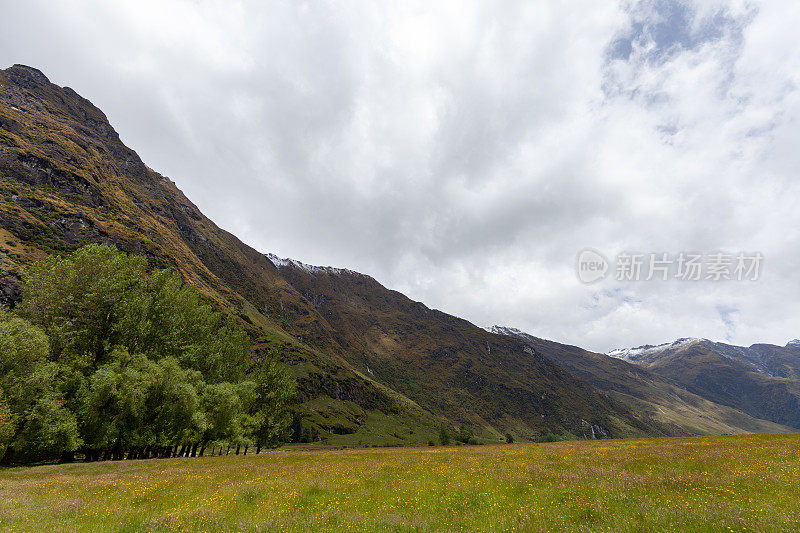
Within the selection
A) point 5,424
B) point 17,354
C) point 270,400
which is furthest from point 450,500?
point 270,400

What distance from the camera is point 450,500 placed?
39.3 feet

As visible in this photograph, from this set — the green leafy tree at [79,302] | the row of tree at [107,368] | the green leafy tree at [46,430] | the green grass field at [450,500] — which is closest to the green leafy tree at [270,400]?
the row of tree at [107,368]

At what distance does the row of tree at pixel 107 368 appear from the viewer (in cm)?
2559

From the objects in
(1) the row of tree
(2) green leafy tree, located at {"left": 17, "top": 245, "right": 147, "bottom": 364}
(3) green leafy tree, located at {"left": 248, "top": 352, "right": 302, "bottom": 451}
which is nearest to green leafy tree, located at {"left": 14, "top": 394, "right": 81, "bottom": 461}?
(1) the row of tree

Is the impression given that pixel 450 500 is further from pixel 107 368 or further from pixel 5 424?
pixel 107 368

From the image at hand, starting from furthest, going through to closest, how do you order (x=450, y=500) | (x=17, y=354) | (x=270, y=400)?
(x=270, y=400) < (x=17, y=354) < (x=450, y=500)

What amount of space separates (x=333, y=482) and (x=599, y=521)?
12.0 metres

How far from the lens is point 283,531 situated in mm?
8914

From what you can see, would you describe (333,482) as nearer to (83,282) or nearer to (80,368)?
(80,368)

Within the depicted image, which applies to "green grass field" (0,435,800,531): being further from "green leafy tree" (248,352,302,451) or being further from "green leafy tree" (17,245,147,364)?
"green leafy tree" (248,352,302,451)

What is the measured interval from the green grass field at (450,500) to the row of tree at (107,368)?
1136 cm

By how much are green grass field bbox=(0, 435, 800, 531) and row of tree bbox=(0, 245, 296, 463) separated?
11363 millimetres

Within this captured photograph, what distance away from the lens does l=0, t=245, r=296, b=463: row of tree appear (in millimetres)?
25594

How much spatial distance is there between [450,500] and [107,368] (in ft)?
114
